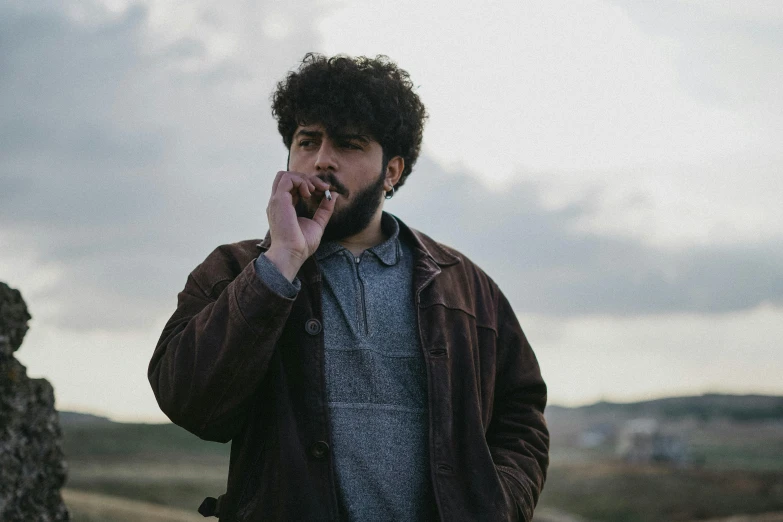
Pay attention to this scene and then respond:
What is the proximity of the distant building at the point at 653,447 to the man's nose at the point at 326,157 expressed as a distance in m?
82.4

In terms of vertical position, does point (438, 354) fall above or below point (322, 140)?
below

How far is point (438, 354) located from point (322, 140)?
1.11 m

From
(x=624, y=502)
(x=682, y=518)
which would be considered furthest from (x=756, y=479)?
(x=682, y=518)

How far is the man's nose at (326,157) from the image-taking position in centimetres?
393

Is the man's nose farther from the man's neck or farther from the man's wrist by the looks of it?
the man's wrist

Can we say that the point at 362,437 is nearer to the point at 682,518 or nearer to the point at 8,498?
the point at 8,498

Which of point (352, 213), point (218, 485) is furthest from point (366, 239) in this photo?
point (218, 485)

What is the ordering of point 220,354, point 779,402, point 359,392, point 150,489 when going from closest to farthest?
point 220,354 → point 359,392 → point 150,489 → point 779,402

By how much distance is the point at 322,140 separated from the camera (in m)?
4.08

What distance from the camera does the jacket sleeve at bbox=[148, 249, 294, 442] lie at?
3449 millimetres

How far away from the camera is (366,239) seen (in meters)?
4.24

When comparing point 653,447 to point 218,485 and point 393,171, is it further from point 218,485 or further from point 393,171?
point 393,171

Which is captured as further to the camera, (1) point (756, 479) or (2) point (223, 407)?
(1) point (756, 479)

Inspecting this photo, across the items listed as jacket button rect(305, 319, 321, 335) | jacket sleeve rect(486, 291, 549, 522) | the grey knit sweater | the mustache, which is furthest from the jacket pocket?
the mustache
